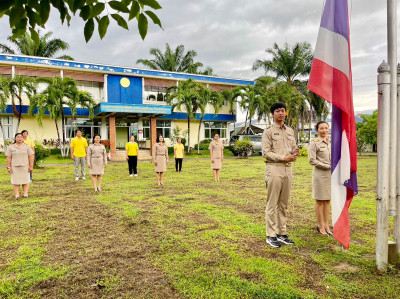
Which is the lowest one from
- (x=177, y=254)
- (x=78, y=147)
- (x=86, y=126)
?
(x=177, y=254)

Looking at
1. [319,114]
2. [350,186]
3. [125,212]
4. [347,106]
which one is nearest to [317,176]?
[350,186]

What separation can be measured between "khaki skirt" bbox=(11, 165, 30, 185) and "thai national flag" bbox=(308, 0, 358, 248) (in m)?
6.60


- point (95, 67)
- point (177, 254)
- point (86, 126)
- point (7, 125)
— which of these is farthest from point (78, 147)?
point (7, 125)

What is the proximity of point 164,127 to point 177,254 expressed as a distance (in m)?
24.9

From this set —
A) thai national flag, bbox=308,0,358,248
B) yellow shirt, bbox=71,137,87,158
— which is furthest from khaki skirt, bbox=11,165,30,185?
thai national flag, bbox=308,0,358,248

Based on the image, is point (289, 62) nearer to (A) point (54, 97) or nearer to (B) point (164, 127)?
(B) point (164, 127)

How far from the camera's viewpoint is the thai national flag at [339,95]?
3160mm

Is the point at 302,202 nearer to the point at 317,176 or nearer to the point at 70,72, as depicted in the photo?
the point at 317,176

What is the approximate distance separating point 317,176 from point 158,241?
95.8 inches

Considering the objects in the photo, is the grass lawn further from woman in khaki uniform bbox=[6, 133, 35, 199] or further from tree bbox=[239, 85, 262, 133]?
tree bbox=[239, 85, 262, 133]

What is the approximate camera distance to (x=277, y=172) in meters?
3.74

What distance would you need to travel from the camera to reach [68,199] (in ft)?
22.6

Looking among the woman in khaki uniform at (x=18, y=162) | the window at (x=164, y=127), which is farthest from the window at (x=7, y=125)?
the woman in khaki uniform at (x=18, y=162)

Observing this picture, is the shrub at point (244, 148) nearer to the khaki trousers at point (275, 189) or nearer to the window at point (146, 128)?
the window at point (146, 128)
